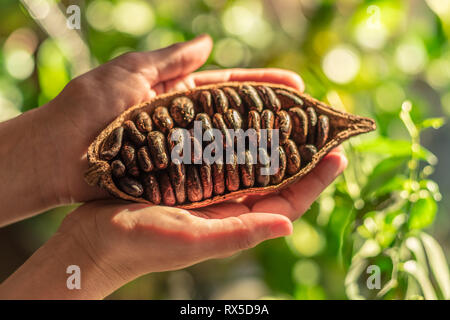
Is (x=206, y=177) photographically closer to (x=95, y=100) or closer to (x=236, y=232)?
(x=236, y=232)

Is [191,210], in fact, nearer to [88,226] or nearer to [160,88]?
[88,226]

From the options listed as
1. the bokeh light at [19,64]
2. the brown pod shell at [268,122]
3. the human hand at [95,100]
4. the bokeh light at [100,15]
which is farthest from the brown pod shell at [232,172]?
the bokeh light at [19,64]

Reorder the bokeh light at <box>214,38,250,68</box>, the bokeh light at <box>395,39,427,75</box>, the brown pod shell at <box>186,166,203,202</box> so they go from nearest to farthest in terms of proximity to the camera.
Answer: the brown pod shell at <box>186,166,203,202</box>, the bokeh light at <box>395,39,427,75</box>, the bokeh light at <box>214,38,250,68</box>

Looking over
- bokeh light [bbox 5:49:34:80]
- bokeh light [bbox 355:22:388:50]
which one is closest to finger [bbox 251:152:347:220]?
bokeh light [bbox 355:22:388:50]

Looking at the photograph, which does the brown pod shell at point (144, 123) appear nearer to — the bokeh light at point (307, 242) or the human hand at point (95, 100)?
the human hand at point (95, 100)

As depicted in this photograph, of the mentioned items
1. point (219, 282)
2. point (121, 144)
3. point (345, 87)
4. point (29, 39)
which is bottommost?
point (219, 282)

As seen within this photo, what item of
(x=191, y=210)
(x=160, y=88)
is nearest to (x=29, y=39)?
(x=160, y=88)

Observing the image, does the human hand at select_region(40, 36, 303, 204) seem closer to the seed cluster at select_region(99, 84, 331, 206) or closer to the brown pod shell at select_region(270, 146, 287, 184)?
the seed cluster at select_region(99, 84, 331, 206)
